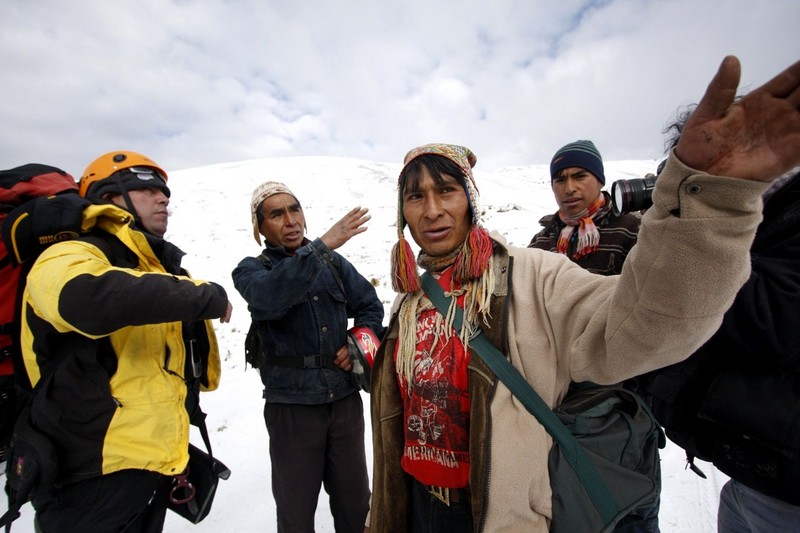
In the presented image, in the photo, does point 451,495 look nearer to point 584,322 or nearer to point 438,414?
point 438,414

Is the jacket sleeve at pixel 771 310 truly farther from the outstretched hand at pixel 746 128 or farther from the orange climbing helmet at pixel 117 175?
the orange climbing helmet at pixel 117 175

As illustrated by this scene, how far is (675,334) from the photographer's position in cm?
77

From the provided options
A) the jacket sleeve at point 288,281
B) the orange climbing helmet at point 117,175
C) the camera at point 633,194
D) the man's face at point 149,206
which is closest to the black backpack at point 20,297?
the orange climbing helmet at point 117,175

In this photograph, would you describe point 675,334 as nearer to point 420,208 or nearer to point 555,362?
point 555,362

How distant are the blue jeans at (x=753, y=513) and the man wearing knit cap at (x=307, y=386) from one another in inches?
84.1

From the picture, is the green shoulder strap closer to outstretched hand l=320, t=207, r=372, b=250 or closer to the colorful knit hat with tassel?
the colorful knit hat with tassel

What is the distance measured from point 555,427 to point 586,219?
188 cm

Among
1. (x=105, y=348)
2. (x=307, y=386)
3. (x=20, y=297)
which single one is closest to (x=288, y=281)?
(x=307, y=386)

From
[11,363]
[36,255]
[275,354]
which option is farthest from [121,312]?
[275,354]

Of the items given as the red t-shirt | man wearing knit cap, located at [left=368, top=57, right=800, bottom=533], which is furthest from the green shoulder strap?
the red t-shirt

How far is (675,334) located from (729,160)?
1.26 ft

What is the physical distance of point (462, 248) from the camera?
1.45 metres

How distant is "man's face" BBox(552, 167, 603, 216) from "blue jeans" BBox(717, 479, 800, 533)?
5.92ft

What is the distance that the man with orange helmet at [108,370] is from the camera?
158 centimetres
